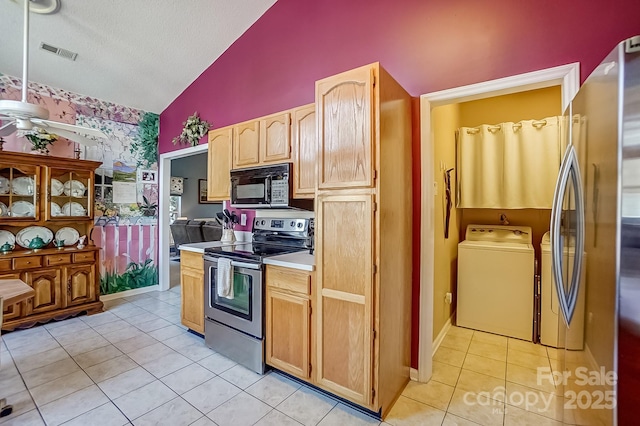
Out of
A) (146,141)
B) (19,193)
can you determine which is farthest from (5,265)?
(146,141)

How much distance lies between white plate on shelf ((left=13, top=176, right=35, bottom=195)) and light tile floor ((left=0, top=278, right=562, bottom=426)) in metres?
1.59

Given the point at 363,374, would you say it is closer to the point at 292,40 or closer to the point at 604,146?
the point at 604,146

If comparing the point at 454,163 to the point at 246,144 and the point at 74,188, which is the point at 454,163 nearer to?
the point at 246,144

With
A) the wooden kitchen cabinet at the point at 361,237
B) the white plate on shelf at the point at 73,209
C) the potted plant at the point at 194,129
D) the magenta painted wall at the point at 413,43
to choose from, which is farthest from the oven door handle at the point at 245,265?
the white plate on shelf at the point at 73,209

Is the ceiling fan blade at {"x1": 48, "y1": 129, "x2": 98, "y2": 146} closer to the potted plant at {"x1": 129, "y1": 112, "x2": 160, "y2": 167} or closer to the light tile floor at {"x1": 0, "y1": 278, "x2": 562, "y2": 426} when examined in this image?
the light tile floor at {"x1": 0, "y1": 278, "x2": 562, "y2": 426}

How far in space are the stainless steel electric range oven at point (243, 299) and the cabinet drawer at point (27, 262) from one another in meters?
2.22

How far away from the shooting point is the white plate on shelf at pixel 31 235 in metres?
3.39

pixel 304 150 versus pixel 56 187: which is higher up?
pixel 304 150

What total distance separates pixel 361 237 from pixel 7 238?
13.6 ft

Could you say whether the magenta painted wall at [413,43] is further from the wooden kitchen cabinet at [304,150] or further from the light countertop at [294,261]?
the light countertop at [294,261]

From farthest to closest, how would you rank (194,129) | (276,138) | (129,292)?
(129,292) → (194,129) → (276,138)

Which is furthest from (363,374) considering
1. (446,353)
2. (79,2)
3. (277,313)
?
(79,2)

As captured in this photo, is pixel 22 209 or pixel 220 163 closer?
pixel 220 163

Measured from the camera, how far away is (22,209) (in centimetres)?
340
